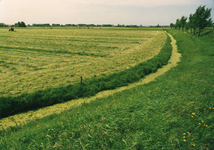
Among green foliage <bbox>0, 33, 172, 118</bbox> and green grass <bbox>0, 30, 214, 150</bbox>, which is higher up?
green grass <bbox>0, 30, 214, 150</bbox>

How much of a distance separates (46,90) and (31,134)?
4.21 meters

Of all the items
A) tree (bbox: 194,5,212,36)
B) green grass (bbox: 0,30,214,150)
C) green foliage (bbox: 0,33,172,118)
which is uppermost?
tree (bbox: 194,5,212,36)

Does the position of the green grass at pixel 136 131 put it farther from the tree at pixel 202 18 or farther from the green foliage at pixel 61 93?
the tree at pixel 202 18

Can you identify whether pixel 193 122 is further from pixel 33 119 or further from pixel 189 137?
pixel 33 119

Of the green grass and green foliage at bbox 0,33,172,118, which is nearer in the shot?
the green grass

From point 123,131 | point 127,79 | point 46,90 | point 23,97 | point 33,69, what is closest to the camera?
point 123,131

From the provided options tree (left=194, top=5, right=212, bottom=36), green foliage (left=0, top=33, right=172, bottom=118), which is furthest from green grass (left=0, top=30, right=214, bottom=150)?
tree (left=194, top=5, right=212, bottom=36)

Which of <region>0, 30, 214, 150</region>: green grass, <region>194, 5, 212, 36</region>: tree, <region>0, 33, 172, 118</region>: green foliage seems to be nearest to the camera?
<region>0, 30, 214, 150</region>: green grass

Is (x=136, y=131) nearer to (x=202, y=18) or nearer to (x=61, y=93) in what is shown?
(x=61, y=93)

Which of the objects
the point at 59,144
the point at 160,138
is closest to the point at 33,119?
the point at 59,144

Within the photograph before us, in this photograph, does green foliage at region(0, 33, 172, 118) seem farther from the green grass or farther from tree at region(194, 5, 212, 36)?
tree at region(194, 5, 212, 36)

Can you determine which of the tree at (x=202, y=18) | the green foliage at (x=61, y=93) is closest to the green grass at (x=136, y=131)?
the green foliage at (x=61, y=93)

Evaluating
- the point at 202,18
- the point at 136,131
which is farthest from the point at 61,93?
the point at 202,18

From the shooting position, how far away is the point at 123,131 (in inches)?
140
